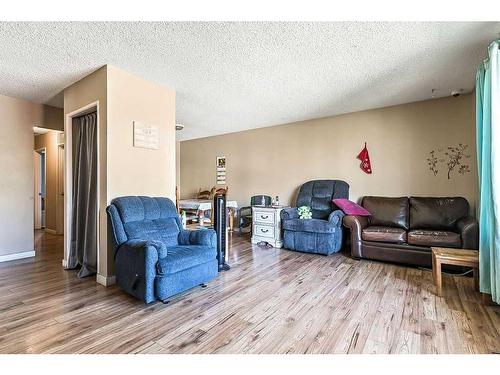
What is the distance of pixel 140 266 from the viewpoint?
2.28 m

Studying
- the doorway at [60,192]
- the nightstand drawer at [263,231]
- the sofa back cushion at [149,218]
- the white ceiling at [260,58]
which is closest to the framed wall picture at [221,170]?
the nightstand drawer at [263,231]

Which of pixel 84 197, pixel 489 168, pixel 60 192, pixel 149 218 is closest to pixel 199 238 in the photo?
pixel 149 218

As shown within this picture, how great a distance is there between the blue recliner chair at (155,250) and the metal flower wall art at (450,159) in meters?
3.52

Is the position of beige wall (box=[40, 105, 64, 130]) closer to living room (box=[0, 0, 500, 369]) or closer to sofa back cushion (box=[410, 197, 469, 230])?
living room (box=[0, 0, 500, 369])

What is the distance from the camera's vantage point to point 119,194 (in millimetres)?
Result: 2879

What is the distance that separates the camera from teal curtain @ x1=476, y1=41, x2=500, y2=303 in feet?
6.86

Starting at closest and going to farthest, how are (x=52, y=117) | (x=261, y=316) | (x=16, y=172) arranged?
1. (x=261, y=316)
2. (x=16, y=172)
3. (x=52, y=117)

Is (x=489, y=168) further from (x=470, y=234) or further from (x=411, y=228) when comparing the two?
(x=411, y=228)

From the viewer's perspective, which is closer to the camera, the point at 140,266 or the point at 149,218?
the point at 140,266

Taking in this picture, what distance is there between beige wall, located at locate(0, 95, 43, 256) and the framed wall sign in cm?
238

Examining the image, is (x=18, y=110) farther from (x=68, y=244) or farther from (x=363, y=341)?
(x=363, y=341)

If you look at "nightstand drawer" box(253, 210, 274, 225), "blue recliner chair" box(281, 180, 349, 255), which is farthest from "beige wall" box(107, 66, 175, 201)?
"blue recliner chair" box(281, 180, 349, 255)

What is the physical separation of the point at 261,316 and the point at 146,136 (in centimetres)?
241
